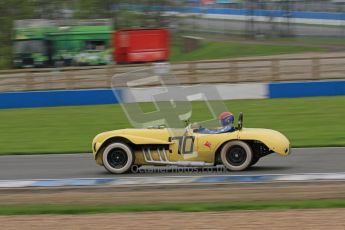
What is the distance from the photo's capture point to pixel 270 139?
10.7 metres

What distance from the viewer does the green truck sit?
39.7 metres

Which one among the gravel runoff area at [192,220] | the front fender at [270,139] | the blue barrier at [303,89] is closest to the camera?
the gravel runoff area at [192,220]

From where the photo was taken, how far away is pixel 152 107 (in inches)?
452

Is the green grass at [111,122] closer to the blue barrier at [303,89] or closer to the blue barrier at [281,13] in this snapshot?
the blue barrier at [303,89]

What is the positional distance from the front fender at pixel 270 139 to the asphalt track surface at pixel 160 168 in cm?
39

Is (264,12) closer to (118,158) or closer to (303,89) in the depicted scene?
(303,89)

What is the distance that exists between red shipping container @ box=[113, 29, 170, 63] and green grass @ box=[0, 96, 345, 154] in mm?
15949

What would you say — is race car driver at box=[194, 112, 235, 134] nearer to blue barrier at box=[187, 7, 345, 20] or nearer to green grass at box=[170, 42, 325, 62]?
green grass at box=[170, 42, 325, 62]

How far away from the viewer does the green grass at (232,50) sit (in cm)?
4556

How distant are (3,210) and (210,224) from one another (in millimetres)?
2664

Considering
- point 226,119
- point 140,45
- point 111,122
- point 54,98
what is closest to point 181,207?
point 226,119

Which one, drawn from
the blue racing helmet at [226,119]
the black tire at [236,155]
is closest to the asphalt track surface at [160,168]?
the black tire at [236,155]

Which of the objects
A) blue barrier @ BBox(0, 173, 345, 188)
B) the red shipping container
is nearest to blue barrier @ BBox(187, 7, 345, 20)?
the red shipping container

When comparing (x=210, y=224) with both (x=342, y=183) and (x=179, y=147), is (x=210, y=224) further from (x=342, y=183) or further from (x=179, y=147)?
(x=179, y=147)
